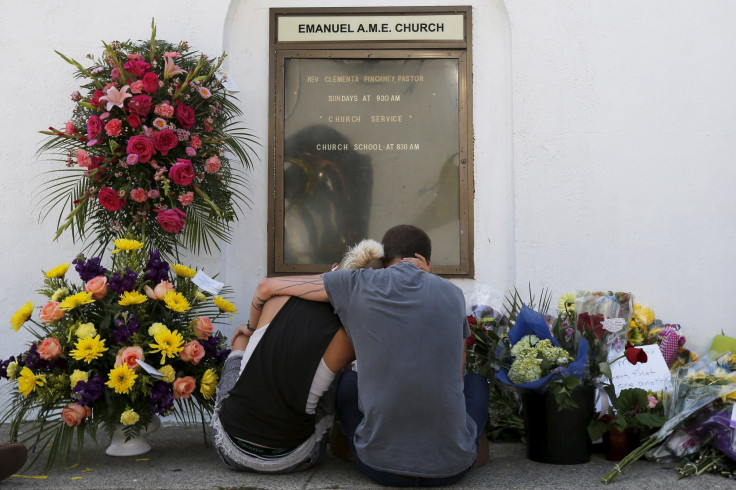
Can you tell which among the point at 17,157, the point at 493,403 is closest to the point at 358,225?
the point at 493,403

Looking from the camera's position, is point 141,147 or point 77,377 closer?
point 77,377

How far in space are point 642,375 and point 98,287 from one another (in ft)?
8.86

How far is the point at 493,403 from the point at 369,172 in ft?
5.61

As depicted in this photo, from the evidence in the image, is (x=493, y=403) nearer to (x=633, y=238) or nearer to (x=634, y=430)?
(x=634, y=430)

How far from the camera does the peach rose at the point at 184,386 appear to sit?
3355 mm

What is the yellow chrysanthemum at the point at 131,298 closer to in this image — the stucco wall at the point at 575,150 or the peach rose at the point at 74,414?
the peach rose at the point at 74,414

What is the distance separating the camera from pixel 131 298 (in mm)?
3369

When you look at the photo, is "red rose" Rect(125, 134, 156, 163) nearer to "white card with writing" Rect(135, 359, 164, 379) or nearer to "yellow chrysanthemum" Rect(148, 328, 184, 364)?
"yellow chrysanthemum" Rect(148, 328, 184, 364)

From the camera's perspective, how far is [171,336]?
11.0 feet

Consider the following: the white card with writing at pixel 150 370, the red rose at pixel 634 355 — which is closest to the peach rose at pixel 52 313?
the white card with writing at pixel 150 370

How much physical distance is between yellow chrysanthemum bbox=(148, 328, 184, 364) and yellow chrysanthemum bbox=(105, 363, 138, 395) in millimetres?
151

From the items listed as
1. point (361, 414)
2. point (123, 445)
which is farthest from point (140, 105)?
point (361, 414)

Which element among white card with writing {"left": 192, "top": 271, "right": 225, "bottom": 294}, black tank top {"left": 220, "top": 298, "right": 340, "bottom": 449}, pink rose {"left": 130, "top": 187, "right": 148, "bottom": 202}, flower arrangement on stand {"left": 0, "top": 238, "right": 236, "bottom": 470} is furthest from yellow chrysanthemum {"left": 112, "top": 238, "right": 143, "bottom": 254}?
black tank top {"left": 220, "top": 298, "right": 340, "bottom": 449}

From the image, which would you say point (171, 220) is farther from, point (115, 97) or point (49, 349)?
point (49, 349)
